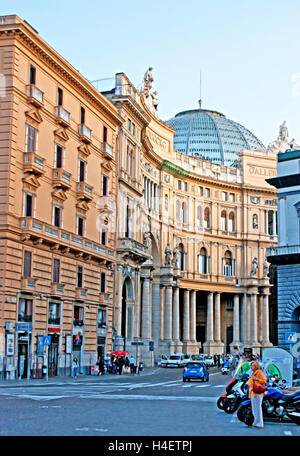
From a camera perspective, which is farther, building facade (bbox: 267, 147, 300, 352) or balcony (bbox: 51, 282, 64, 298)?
building facade (bbox: 267, 147, 300, 352)

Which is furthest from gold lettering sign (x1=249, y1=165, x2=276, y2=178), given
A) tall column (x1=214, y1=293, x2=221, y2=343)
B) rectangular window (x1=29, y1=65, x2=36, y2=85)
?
rectangular window (x1=29, y1=65, x2=36, y2=85)

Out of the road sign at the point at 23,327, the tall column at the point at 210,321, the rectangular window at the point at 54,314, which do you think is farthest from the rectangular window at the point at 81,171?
the tall column at the point at 210,321

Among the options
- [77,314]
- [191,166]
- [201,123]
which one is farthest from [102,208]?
[201,123]

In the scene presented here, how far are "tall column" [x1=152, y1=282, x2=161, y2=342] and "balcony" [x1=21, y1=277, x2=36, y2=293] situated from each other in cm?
4419

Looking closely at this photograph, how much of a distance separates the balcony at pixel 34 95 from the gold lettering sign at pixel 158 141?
42.2 metres

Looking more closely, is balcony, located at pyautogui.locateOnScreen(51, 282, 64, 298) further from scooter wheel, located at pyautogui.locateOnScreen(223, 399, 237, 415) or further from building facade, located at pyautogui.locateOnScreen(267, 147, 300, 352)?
scooter wheel, located at pyautogui.locateOnScreen(223, 399, 237, 415)

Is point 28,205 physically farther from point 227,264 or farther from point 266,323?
point 266,323

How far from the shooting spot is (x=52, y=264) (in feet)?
153

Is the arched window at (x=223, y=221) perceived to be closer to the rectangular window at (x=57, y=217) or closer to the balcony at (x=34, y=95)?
the rectangular window at (x=57, y=217)

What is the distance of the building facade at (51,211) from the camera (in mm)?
41906

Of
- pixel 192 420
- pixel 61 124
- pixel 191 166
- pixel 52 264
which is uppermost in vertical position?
pixel 191 166

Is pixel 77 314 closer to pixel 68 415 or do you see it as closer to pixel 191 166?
pixel 68 415

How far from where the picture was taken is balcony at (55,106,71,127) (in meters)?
48.2
